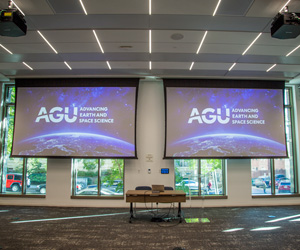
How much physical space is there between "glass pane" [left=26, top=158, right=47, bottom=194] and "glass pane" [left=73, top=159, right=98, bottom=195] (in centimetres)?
107

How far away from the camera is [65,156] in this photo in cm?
725

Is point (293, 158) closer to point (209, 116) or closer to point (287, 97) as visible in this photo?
point (287, 97)

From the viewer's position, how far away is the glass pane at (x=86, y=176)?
7.59 meters

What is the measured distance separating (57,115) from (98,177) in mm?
2403

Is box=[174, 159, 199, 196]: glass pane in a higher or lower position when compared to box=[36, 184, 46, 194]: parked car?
higher

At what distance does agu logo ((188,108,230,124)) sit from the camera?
737 cm

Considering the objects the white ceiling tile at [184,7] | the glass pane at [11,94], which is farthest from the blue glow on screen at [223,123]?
the glass pane at [11,94]

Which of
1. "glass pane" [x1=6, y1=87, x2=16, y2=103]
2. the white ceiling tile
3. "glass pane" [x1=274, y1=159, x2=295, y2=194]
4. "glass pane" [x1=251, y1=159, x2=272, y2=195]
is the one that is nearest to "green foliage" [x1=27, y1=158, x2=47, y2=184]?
"glass pane" [x1=6, y1=87, x2=16, y2=103]

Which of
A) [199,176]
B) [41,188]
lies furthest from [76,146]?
[199,176]

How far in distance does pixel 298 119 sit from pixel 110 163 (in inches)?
262

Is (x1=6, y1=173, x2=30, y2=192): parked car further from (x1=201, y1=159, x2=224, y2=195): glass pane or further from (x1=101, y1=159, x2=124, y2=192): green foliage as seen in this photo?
(x1=201, y1=159, x2=224, y2=195): glass pane

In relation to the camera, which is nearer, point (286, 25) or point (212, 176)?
point (286, 25)

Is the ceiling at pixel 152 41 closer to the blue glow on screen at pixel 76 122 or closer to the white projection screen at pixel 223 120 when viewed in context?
the white projection screen at pixel 223 120

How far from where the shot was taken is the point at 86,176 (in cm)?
767
